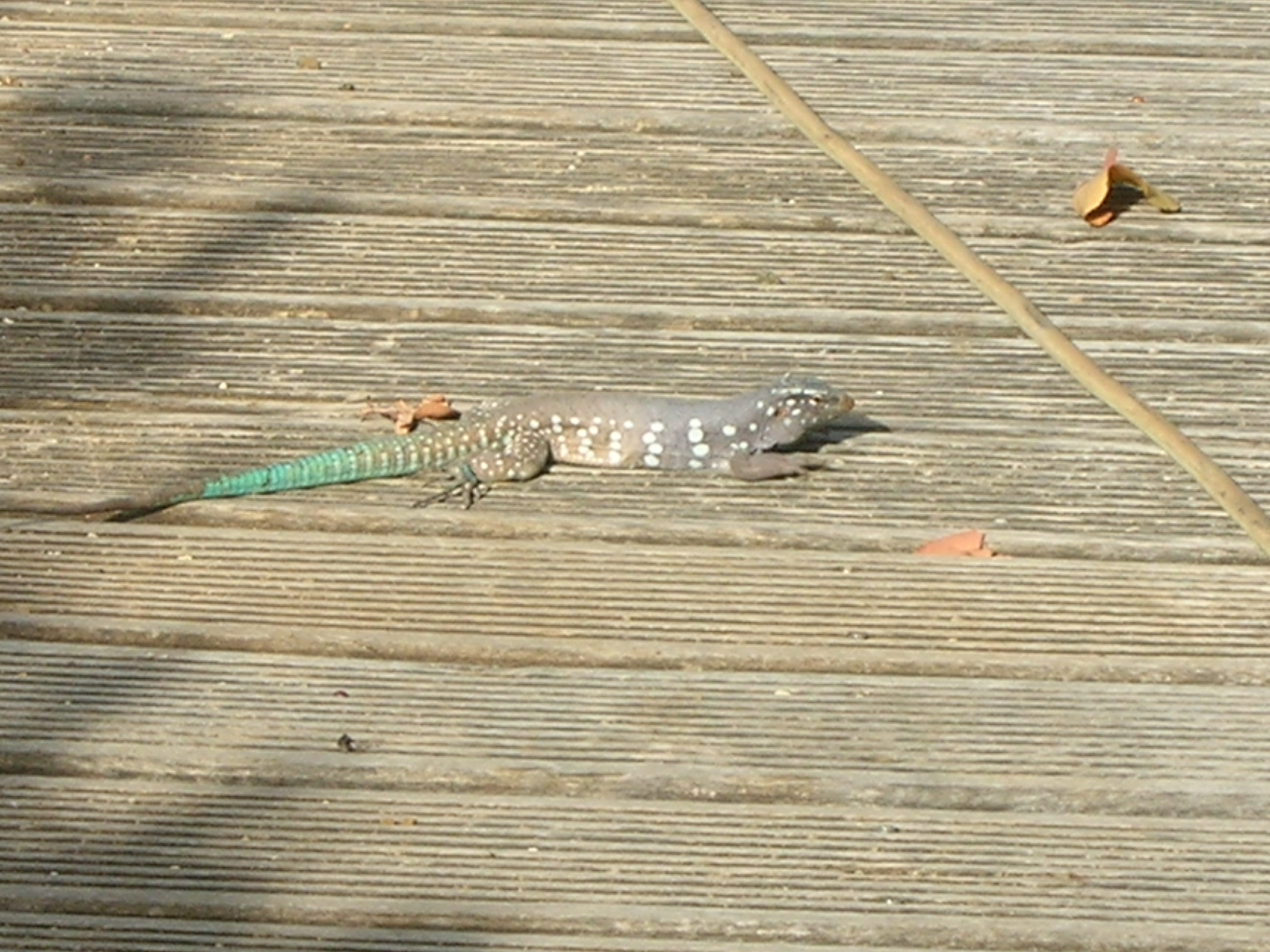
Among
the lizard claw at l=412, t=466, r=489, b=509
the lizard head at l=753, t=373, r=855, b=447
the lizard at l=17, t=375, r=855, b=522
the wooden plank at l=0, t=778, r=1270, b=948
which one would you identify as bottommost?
the wooden plank at l=0, t=778, r=1270, b=948

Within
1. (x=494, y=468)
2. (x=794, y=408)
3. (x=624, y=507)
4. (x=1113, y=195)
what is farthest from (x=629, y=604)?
(x=1113, y=195)

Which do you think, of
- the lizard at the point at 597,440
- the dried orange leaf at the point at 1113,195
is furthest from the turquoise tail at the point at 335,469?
the dried orange leaf at the point at 1113,195

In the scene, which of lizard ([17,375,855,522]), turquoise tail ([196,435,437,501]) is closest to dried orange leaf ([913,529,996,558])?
lizard ([17,375,855,522])

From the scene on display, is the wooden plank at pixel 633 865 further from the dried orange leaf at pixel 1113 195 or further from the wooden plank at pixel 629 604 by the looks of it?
the dried orange leaf at pixel 1113 195

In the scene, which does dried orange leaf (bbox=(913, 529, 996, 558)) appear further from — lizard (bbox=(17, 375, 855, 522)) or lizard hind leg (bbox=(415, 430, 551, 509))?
lizard hind leg (bbox=(415, 430, 551, 509))

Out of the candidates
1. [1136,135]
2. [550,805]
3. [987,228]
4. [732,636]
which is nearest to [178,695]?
[550,805]
